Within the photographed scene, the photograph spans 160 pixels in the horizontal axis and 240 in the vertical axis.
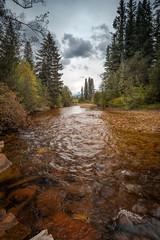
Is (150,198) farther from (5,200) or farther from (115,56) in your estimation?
(115,56)

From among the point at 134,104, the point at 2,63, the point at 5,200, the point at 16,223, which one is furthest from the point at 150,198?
the point at 134,104

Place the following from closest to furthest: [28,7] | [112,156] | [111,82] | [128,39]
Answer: [112,156], [28,7], [111,82], [128,39]

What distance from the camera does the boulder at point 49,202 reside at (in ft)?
4.92

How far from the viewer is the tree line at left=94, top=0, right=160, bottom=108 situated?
14347mm

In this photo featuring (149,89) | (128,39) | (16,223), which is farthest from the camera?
(128,39)

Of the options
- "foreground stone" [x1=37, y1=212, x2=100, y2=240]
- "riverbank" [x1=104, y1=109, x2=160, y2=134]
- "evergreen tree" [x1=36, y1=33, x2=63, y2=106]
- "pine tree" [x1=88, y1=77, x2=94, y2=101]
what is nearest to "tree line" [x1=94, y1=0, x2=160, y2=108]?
"riverbank" [x1=104, y1=109, x2=160, y2=134]

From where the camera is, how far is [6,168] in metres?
2.51

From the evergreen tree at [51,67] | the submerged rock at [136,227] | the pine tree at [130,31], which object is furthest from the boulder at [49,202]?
the pine tree at [130,31]

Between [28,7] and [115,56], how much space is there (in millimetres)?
26231

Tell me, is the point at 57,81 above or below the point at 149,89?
above

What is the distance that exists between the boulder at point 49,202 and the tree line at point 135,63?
1538cm

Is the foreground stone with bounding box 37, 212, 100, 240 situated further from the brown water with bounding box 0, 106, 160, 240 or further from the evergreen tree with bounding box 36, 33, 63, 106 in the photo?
the evergreen tree with bounding box 36, 33, 63, 106

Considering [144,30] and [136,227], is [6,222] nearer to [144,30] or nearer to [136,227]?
[136,227]

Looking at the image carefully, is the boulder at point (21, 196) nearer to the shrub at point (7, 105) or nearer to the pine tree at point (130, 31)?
the shrub at point (7, 105)
